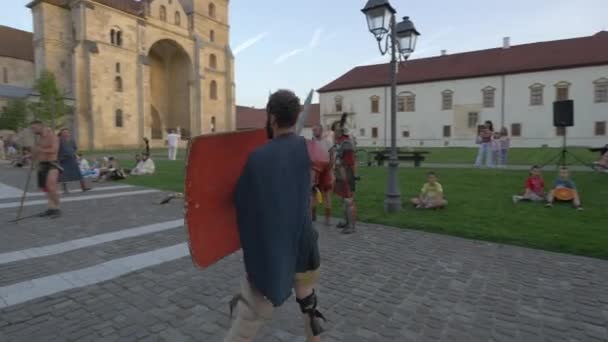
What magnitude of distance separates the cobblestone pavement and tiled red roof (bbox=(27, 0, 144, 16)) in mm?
43201

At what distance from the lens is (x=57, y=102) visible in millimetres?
32656

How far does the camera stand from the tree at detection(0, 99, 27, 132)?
137 ft

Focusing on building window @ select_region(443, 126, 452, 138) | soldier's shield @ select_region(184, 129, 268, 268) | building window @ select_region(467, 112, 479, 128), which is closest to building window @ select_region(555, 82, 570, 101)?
building window @ select_region(467, 112, 479, 128)

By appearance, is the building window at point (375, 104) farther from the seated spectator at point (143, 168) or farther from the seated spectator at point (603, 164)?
the seated spectator at point (603, 164)

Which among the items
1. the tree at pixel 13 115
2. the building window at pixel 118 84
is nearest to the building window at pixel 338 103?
the building window at pixel 118 84

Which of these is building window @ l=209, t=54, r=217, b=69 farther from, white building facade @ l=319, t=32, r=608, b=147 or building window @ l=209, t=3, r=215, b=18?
white building facade @ l=319, t=32, r=608, b=147

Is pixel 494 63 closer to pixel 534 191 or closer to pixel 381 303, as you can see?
pixel 534 191

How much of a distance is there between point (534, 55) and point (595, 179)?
1646 inches

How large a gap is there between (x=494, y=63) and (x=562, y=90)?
8.38 m

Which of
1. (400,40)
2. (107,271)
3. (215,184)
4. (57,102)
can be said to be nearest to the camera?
(215,184)

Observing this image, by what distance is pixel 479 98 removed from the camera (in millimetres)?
46344

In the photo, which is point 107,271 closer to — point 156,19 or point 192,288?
point 192,288

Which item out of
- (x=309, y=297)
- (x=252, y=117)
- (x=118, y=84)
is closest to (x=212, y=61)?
(x=118, y=84)

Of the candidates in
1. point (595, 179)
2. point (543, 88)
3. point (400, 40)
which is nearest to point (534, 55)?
point (543, 88)
